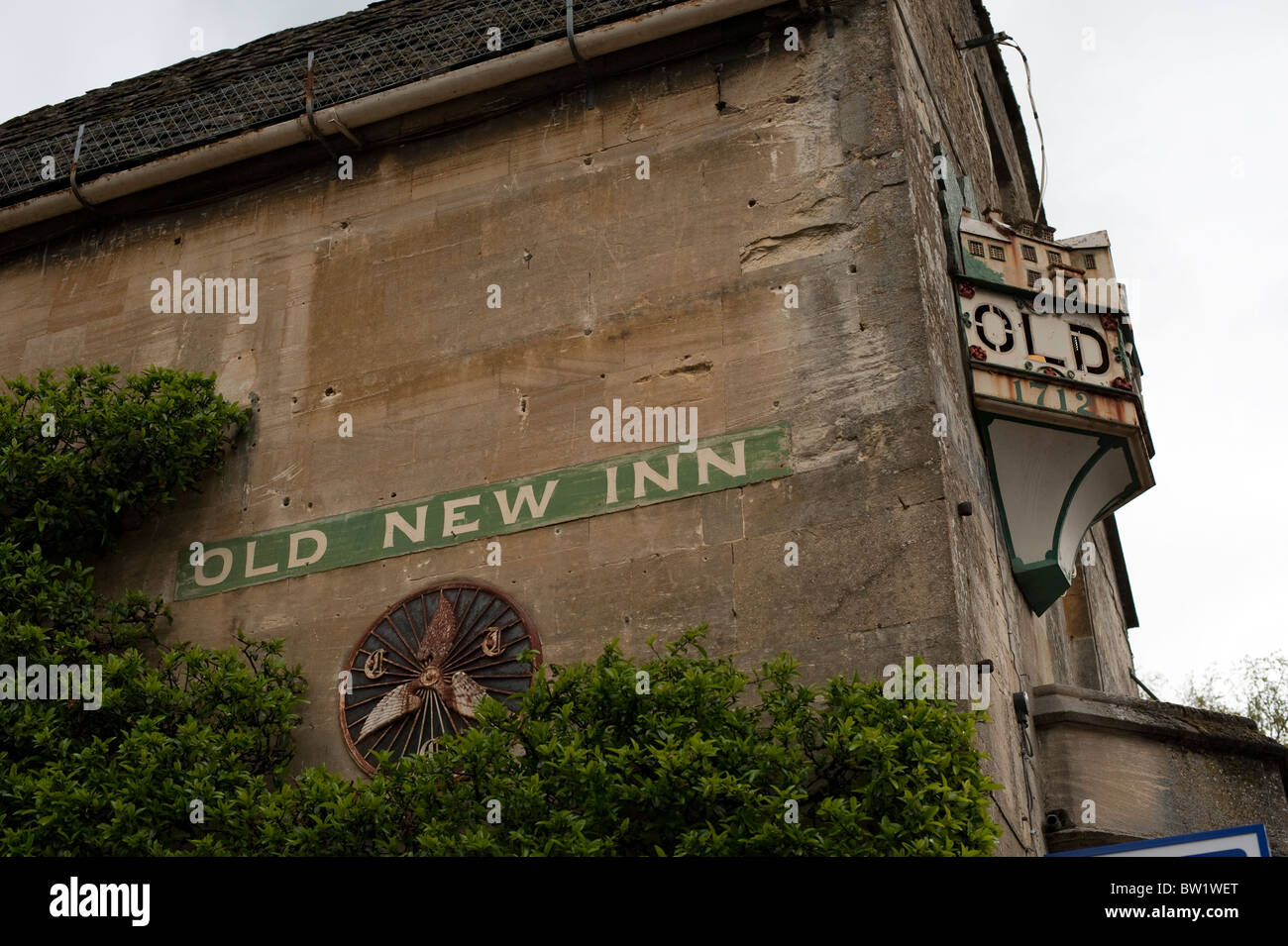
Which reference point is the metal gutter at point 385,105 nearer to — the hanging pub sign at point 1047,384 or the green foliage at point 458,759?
the hanging pub sign at point 1047,384

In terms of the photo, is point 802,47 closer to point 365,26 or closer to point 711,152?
point 711,152

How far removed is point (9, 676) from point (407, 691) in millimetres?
2613

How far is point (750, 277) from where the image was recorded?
12.4m

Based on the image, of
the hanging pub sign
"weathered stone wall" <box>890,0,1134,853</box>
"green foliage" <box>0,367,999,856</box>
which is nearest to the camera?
"green foliage" <box>0,367,999,856</box>

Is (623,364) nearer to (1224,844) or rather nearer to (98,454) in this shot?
(98,454)

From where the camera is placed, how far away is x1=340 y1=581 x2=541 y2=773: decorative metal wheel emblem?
11.6 m

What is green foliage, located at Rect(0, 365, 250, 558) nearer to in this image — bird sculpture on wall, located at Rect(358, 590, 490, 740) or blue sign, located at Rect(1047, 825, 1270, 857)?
bird sculpture on wall, located at Rect(358, 590, 490, 740)

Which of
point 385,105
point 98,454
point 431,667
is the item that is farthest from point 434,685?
point 385,105

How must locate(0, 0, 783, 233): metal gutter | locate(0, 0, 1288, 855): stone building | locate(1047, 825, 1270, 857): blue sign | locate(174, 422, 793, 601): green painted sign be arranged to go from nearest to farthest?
locate(1047, 825, 1270, 857): blue sign
locate(0, 0, 1288, 855): stone building
locate(174, 422, 793, 601): green painted sign
locate(0, 0, 783, 233): metal gutter

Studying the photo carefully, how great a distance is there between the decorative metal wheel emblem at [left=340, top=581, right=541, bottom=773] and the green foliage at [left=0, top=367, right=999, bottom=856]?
371 mm

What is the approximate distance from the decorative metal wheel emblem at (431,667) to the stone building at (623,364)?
29mm

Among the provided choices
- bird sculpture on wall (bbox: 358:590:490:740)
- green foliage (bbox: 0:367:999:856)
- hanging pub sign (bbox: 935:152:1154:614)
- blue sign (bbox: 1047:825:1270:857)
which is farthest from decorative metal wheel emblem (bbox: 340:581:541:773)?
blue sign (bbox: 1047:825:1270:857)
